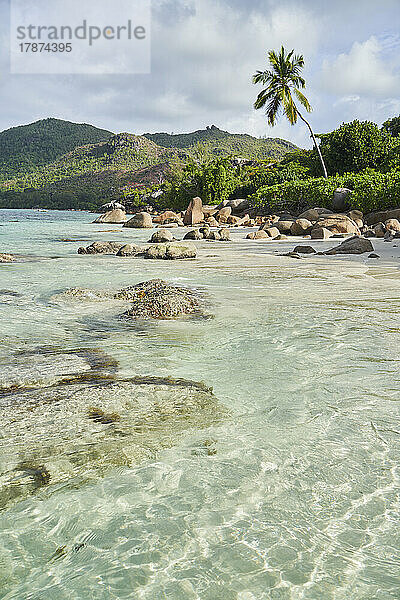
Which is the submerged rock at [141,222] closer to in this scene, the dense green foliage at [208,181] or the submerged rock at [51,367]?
the dense green foliage at [208,181]

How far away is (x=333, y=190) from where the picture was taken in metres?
23.6

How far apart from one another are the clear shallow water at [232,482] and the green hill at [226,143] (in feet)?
325

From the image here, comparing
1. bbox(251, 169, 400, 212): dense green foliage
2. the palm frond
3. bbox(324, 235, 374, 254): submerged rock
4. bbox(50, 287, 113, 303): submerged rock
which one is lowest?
bbox(50, 287, 113, 303): submerged rock

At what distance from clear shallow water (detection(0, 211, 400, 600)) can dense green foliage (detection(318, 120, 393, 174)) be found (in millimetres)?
28764

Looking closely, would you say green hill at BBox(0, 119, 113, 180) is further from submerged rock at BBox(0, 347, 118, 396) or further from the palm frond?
submerged rock at BBox(0, 347, 118, 396)

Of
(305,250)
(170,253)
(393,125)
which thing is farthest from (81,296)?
(393,125)

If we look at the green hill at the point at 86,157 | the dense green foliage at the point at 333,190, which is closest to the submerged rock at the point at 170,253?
→ the dense green foliage at the point at 333,190

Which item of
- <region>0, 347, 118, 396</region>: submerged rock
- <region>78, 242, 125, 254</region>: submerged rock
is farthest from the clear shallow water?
<region>78, 242, 125, 254</region>: submerged rock

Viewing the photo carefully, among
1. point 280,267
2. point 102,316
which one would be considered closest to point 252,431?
point 102,316

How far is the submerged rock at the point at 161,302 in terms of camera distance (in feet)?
16.7

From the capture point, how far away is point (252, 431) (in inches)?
98.2

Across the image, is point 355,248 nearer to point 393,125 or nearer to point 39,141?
point 393,125

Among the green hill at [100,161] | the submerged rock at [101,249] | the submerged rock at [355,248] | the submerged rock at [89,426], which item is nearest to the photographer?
the submerged rock at [89,426]

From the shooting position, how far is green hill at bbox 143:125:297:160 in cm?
10467
